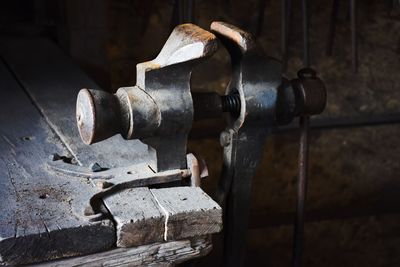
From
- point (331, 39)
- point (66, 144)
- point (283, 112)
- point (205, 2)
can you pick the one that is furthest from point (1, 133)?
point (331, 39)

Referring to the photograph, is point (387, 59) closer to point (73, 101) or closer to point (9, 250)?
point (73, 101)

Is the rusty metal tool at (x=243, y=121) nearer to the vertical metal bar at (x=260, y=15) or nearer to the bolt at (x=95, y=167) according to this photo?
the bolt at (x=95, y=167)

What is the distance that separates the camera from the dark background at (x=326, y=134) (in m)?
2.94

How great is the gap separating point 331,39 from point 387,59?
1.18ft

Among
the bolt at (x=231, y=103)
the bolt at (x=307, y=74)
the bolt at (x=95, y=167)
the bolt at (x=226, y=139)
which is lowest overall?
the bolt at (x=95, y=167)

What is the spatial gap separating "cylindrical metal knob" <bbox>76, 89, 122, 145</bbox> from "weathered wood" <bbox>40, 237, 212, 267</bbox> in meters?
0.20

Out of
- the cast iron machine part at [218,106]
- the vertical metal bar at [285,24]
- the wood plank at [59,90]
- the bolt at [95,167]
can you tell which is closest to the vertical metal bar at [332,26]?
the vertical metal bar at [285,24]

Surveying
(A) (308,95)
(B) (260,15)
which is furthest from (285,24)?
(A) (308,95)

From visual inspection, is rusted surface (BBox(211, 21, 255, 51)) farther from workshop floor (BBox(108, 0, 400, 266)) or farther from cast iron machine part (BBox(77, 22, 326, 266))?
workshop floor (BBox(108, 0, 400, 266))

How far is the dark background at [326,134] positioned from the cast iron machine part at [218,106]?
60.8 inches

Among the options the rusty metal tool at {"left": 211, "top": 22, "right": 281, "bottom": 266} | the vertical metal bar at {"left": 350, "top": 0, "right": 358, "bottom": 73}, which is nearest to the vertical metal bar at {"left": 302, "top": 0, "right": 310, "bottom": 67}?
the vertical metal bar at {"left": 350, "top": 0, "right": 358, "bottom": 73}

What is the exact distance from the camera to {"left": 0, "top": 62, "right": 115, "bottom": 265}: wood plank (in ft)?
3.25

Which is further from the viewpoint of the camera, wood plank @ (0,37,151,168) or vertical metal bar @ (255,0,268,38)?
vertical metal bar @ (255,0,268,38)

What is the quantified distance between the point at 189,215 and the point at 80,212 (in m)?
0.18
